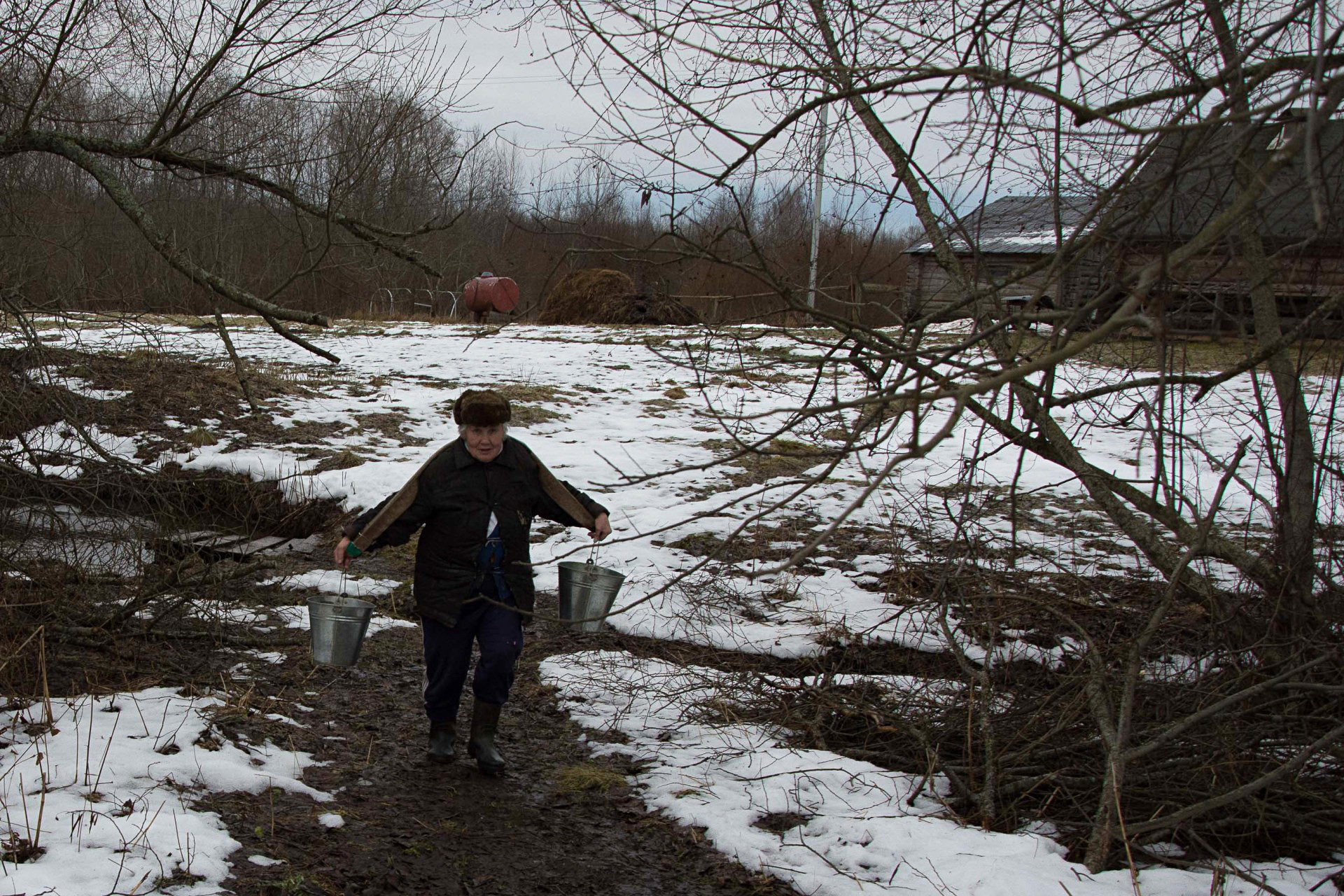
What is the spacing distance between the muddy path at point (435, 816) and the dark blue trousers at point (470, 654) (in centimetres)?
28

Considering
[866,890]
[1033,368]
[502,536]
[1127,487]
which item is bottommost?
[866,890]

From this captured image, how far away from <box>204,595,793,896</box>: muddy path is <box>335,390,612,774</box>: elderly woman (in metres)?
0.23

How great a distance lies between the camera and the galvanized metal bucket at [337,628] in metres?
4.41

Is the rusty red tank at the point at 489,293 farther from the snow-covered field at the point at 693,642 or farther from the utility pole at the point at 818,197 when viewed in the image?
the utility pole at the point at 818,197

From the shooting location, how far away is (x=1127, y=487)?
452cm

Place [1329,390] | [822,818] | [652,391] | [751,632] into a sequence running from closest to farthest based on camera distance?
→ [822,818] < [751,632] < [1329,390] < [652,391]

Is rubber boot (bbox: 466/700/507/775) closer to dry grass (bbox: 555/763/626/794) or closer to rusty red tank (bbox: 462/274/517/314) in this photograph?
dry grass (bbox: 555/763/626/794)

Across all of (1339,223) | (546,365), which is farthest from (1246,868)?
(546,365)

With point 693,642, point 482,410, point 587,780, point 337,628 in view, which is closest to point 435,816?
point 587,780

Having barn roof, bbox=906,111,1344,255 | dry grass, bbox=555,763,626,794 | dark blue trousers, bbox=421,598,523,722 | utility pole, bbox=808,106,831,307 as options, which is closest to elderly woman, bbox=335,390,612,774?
dark blue trousers, bbox=421,598,523,722

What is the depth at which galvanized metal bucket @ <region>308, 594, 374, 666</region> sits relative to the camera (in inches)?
174

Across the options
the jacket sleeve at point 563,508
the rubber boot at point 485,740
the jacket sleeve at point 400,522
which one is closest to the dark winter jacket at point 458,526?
the jacket sleeve at point 400,522

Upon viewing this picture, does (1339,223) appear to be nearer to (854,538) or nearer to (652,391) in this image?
(854,538)

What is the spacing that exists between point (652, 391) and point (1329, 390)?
6998mm
